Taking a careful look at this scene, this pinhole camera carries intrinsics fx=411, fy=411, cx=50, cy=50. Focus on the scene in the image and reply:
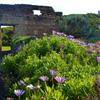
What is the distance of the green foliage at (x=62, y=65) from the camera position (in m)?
4.75

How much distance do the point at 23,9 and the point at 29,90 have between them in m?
26.1

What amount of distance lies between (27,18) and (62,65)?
81.6 ft

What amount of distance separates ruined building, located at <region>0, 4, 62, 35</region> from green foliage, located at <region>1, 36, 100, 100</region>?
2177cm

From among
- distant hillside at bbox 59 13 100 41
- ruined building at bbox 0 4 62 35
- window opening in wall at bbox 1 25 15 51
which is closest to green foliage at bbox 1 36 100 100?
distant hillside at bbox 59 13 100 41

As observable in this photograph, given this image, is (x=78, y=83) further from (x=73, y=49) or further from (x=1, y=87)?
(x=73, y=49)

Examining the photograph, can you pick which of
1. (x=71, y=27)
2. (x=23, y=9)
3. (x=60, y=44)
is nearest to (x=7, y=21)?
(x=23, y=9)

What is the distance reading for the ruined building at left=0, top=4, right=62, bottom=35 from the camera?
1184 inches

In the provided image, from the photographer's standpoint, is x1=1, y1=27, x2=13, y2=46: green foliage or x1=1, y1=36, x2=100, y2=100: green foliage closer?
x1=1, y1=36, x2=100, y2=100: green foliage

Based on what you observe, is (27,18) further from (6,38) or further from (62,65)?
(62,65)

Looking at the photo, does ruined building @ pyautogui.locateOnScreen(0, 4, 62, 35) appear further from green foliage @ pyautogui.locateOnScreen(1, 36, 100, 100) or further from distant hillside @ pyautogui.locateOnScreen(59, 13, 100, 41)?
green foliage @ pyautogui.locateOnScreen(1, 36, 100, 100)

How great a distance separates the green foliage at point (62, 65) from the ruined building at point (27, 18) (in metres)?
21.8

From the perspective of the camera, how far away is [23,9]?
100 ft

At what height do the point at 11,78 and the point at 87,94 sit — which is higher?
the point at 87,94

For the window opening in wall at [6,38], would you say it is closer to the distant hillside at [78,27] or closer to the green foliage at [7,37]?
the green foliage at [7,37]
